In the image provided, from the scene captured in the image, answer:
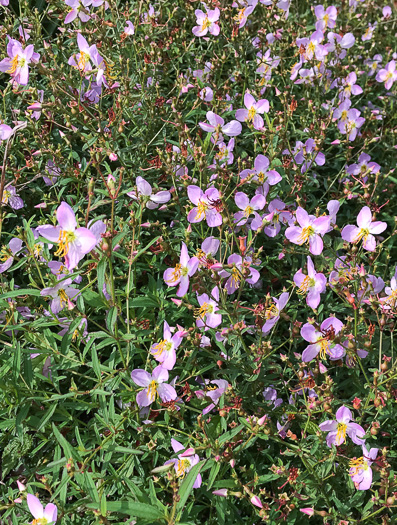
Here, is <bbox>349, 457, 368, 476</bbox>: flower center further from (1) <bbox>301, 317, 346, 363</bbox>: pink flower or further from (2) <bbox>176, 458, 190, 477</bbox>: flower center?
(2) <bbox>176, 458, 190, 477</bbox>: flower center

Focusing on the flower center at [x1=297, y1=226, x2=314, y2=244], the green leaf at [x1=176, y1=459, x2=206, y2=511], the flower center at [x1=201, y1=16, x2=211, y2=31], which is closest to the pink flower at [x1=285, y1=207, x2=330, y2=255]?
the flower center at [x1=297, y1=226, x2=314, y2=244]

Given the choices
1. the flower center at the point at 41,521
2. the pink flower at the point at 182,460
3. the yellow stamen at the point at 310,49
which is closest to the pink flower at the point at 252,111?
the yellow stamen at the point at 310,49

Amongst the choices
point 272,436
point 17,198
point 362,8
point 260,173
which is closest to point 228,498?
point 272,436

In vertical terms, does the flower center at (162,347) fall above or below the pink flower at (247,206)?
below

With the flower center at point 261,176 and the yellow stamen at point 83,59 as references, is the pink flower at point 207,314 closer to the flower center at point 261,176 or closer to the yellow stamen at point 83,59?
the flower center at point 261,176

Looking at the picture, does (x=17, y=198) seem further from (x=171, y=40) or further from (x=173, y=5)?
(x=173, y=5)

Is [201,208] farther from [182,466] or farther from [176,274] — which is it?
[182,466]
